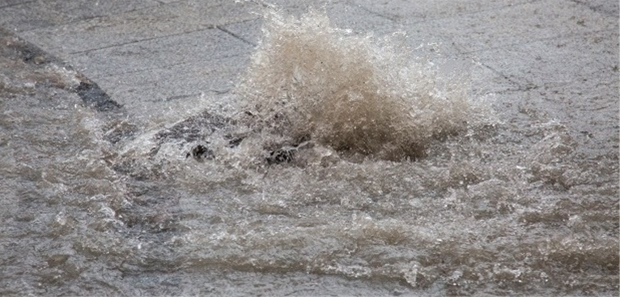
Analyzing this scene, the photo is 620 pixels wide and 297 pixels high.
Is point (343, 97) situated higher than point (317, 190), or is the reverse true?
point (343, 97)

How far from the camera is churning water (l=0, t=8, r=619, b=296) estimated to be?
2.66 meters

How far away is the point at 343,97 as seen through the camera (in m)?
3.61

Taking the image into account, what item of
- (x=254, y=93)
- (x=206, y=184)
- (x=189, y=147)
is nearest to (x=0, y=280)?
(x=206, y=184)

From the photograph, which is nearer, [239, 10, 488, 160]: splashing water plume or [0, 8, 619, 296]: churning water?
[0, 8, 619, 296]: churning water

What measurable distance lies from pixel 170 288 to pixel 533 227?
116 centimetres

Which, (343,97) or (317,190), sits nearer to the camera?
(317,190)

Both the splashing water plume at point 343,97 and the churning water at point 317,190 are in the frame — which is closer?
the churning water at point 317,190

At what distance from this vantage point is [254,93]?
12.5 feet

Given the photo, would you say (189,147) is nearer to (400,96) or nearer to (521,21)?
(400,96)

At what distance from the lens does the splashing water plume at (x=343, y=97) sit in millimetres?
3582

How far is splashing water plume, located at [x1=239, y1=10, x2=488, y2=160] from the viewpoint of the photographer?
3.58m

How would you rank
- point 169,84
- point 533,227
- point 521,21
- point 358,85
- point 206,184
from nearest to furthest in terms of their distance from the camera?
point 533,227
point 206,184
point 358,85
point 169,84
point 521,21

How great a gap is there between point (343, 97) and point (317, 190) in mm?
518

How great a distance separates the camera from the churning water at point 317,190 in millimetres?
2658
